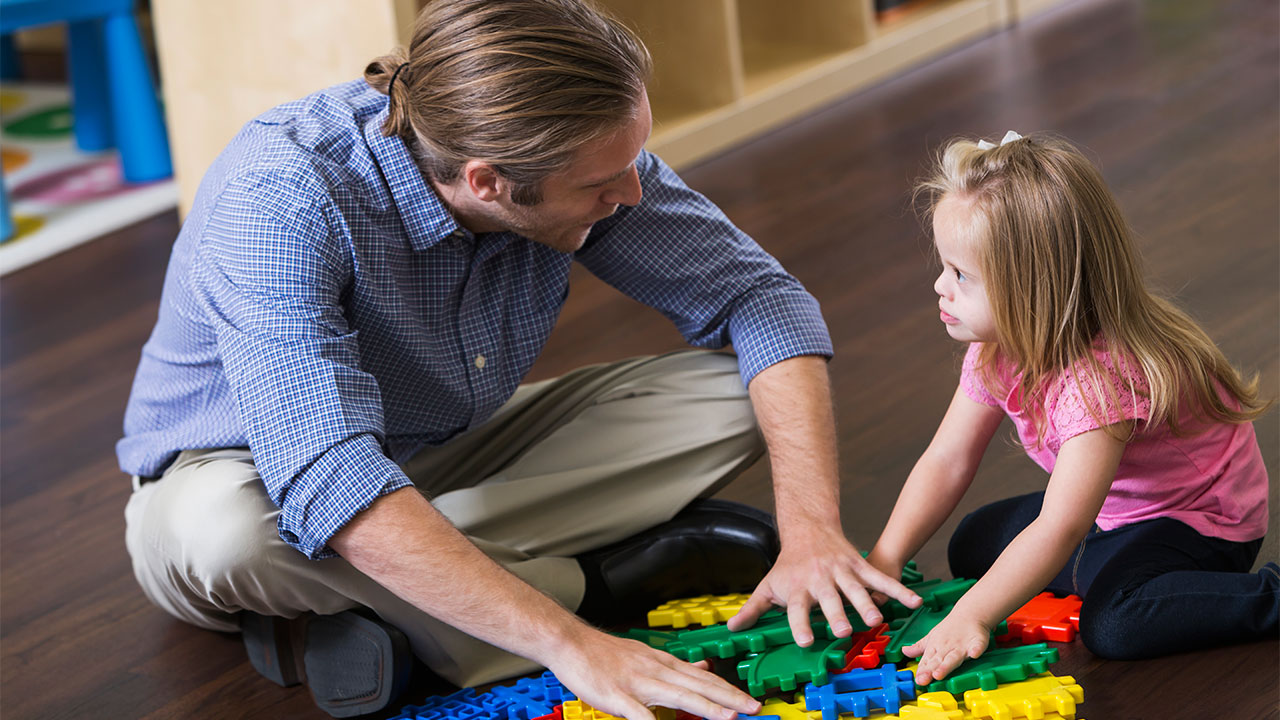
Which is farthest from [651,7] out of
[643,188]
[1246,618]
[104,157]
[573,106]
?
[1246,618]

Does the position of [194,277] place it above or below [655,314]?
above

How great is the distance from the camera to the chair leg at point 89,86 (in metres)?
3.39

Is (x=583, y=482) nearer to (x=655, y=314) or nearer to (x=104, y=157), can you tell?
(x=655, y=314)

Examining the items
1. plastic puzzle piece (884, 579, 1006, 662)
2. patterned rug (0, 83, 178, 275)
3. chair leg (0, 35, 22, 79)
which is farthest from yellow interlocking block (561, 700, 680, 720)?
chair leg (0, 35, 22, 79)

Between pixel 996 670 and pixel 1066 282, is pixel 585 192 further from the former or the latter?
pixel 996 670

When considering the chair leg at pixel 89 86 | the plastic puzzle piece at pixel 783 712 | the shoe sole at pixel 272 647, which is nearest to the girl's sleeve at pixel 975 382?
the plastic puzzle piece at pixel 783 712

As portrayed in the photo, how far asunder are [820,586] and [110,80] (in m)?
2.53

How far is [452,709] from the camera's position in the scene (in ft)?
4.24

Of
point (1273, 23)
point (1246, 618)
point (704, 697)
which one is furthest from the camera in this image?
point (1273, 23)

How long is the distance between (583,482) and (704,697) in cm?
40

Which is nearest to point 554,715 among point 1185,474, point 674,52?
point 1185,474

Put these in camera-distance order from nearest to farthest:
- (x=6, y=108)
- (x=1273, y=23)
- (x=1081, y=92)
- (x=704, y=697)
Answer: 1. (x=704, y=697)
2. (x=1081, y=92)
3. (x=1273, y=23)
4. (x=6, y=108)

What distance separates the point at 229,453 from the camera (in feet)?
4.56

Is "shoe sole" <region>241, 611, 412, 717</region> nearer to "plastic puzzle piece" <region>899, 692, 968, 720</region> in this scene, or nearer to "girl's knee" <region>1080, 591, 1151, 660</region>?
"plastic puzzle piece" <region>899, 692, 968, 720</region>
